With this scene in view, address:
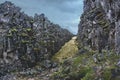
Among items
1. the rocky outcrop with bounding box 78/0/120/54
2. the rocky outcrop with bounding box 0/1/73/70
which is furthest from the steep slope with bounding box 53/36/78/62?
the rocky outcrop with bounding box 78/0/120/54

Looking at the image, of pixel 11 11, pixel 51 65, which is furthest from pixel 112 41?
pixel 11 11

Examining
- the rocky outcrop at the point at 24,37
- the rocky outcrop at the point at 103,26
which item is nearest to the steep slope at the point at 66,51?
the rocky outcrop at the point at 24,37

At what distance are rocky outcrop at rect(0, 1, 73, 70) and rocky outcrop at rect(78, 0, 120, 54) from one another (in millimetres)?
21599

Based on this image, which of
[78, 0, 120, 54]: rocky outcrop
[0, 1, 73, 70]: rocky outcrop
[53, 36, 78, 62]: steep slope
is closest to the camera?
[78, 0, 120, 54]: rocky outcrop

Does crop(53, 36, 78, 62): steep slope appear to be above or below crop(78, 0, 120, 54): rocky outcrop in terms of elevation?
below

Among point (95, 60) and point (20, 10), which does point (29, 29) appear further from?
point (95, 60)

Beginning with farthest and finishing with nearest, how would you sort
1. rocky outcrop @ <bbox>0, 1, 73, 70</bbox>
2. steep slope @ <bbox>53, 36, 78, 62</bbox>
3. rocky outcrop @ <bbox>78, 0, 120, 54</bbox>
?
steep slope @ <bbox>53, 36, 78, 62</bbox>
rocky outcrop @ <bbox>0, 1, 73, 70</bbox>
rocky outcrop @ <bbox>78, 0, 120, 54</bbox>

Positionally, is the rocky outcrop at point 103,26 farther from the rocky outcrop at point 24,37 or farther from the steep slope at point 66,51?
the rocky outcrop at point 24,37

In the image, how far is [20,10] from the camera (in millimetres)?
160125

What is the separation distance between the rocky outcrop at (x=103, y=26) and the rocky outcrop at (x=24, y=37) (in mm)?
21599

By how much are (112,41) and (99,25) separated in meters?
15.1

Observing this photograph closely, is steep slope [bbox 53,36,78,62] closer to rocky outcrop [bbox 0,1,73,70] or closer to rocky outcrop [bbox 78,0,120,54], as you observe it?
rocky outcrop [bbox 0,1,73,70]

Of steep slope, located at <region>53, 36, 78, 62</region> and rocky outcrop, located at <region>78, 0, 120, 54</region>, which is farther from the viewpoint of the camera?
steep slope, located at <region>53, 36, 78, 62</region>

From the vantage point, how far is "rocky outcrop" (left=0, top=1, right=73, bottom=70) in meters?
144
